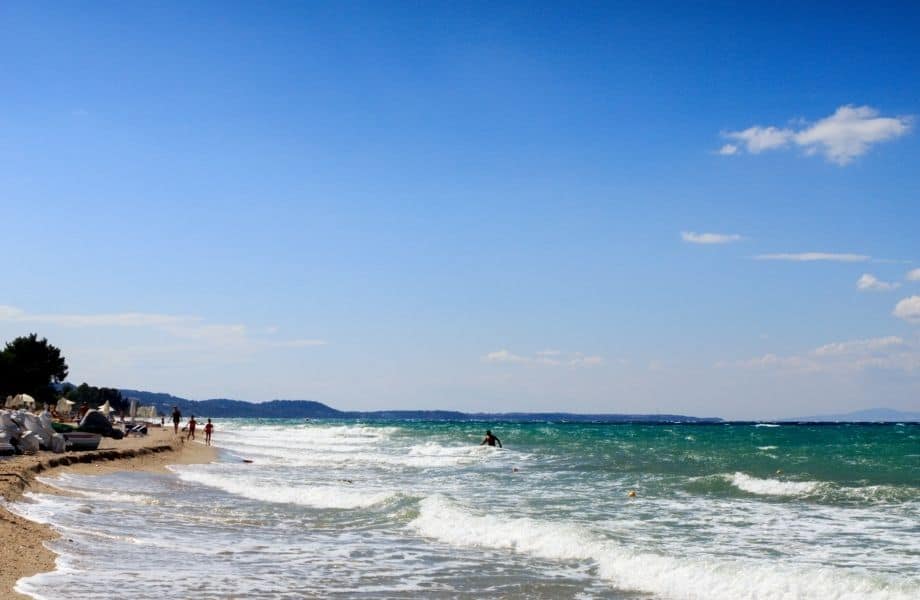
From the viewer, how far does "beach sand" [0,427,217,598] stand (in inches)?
439

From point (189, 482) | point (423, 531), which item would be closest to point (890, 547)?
point (423, 531)

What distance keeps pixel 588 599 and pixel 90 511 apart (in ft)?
Answer: 33.0

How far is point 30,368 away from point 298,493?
69995 millimetres

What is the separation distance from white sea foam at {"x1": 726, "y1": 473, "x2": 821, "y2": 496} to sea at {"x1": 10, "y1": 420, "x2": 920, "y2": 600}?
92 millimetres

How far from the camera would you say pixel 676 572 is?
12.7m

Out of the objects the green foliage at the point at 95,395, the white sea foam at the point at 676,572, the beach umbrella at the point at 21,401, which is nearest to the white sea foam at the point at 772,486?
the white sea foam at the point at 676,572

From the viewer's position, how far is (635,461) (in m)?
39.2

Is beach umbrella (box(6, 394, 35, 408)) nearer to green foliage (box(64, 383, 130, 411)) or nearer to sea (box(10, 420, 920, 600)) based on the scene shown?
sea (box(10, 420, 920, 600))

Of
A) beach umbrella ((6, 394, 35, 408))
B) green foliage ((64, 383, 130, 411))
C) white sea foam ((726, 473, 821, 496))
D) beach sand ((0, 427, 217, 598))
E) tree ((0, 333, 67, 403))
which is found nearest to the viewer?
beach sand ((0, 427, 217, 598))

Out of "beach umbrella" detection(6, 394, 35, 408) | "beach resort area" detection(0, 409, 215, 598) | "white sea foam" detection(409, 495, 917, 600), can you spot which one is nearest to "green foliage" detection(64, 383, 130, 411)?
"beach umbrella" detection(6, 394, 35, 408)

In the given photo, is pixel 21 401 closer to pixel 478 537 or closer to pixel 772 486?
pixel 772 486

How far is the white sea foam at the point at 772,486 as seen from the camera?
2547 cm

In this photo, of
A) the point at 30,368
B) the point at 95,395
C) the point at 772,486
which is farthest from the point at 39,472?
the point at 95,395

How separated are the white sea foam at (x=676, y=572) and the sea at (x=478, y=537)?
0.10 ft
